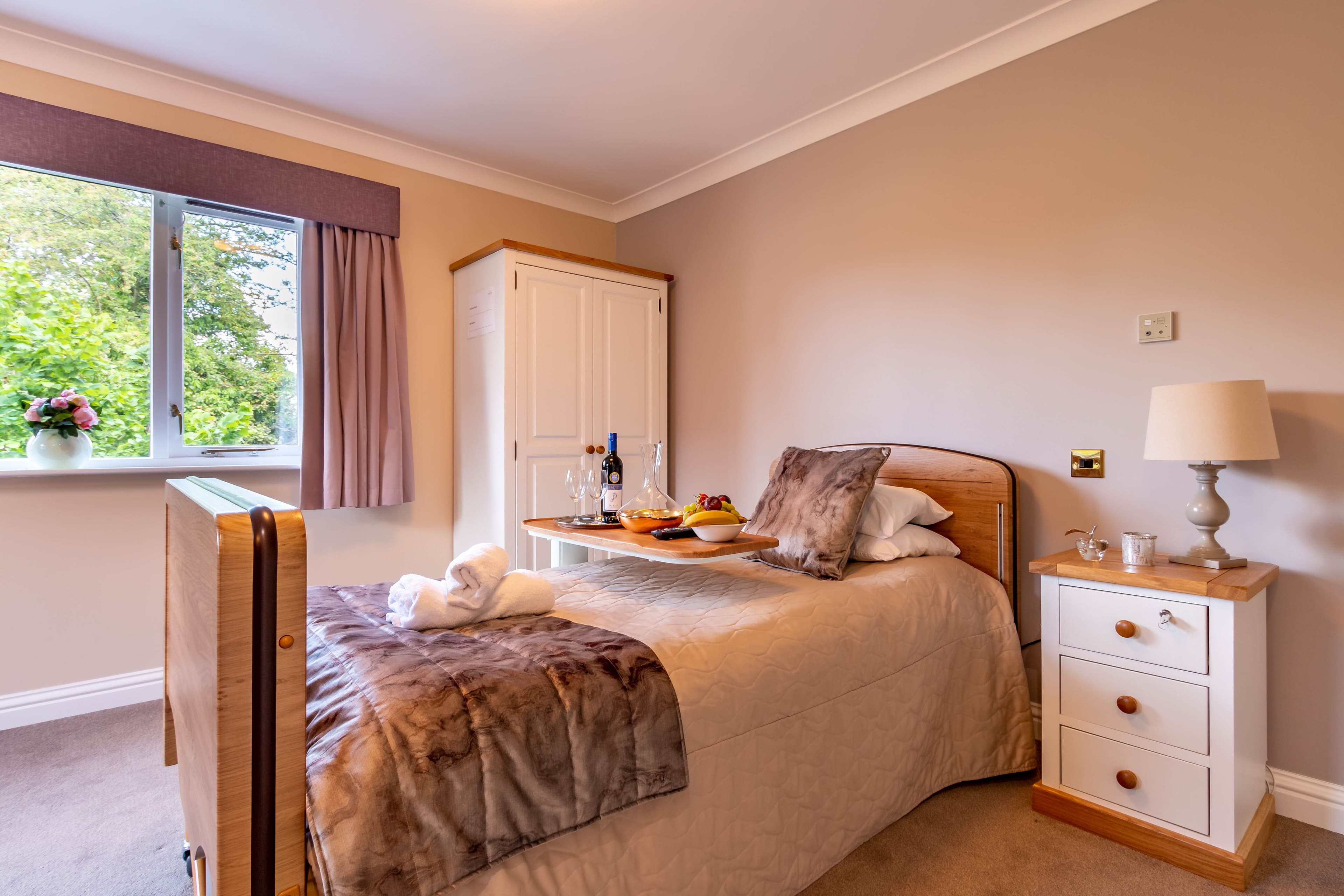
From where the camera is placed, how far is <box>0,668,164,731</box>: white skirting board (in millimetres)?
2500

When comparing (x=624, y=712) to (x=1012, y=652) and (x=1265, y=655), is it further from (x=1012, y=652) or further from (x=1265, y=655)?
(x=1265, y=655)

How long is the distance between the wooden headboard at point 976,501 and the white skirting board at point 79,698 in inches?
121

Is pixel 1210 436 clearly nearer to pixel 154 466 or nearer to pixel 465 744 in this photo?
pixel 465 744

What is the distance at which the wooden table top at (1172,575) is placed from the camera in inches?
63.9

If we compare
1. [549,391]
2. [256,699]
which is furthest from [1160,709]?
[549,391]

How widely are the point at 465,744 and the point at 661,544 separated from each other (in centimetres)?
75

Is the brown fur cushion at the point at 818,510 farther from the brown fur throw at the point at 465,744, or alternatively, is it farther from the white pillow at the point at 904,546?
the brown fur throw at the point at 465,744

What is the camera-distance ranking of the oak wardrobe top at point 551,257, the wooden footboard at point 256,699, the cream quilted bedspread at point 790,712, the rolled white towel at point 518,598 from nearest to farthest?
the wooden footboard at point 256,699 < the cream quilted bedspread at point 790,712 < the rolled white towel at point 518,598 < the oak wardrobe top at point 551,257

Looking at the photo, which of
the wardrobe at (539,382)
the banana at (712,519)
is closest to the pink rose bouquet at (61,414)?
the wardrobe at (539,382)

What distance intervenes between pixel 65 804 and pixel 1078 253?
3.57 m

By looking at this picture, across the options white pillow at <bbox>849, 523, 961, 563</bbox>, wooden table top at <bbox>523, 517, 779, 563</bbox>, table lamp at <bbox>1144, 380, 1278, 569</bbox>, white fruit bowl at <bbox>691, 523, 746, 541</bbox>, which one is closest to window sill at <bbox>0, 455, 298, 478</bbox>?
wooden table top at <bbox>523, 517, 779, 563</bbox>

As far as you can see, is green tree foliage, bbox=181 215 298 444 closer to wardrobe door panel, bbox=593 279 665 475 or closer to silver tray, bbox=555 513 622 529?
wardrobe door panel, bbox=593 279 665 475

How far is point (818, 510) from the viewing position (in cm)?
214

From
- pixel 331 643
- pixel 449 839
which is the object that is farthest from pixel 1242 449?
pixel 331 643
